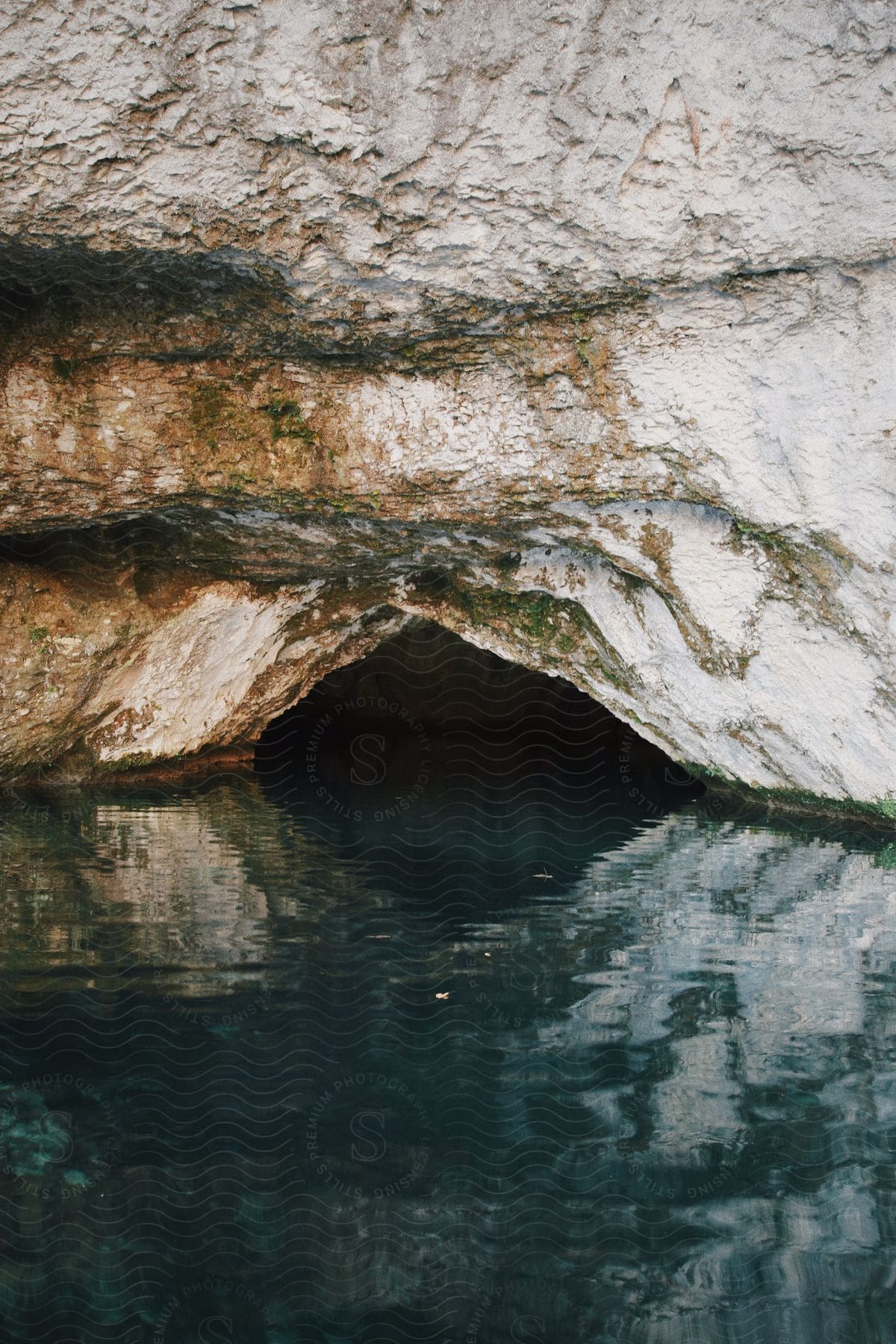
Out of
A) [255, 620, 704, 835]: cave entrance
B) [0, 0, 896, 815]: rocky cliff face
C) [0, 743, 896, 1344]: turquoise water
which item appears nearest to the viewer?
[0, 743, 896, 1344]: turquoise water

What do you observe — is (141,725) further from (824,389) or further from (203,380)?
(824,389)

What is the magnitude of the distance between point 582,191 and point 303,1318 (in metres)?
4.44

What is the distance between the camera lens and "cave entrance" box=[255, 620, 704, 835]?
1135 cm

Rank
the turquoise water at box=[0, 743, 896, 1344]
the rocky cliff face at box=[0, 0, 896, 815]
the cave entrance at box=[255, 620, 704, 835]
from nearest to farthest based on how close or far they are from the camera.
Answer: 1. the turquoise water at box=[0, 743, 896, 1344]
2. the rocky cliff face at box=[0, 0, 896, 815]
3. the cave entrance at box=[255, 620, 704, 835]

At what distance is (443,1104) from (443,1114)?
69mm

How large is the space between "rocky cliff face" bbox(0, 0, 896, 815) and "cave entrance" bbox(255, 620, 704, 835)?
8.10ft

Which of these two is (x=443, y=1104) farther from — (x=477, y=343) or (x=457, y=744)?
(x=457, y=744)

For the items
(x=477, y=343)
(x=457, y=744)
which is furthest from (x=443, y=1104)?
(x=457, y=744)

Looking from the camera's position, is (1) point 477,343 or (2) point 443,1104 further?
(1) point 477,343

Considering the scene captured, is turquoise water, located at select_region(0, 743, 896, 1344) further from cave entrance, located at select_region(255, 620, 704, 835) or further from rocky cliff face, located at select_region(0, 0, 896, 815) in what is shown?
cave entrance, located at select_region(255, 620, 704, 835)

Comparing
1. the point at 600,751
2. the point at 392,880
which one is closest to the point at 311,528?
the point at 392,880

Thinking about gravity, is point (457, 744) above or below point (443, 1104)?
above

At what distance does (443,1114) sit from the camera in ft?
11.3

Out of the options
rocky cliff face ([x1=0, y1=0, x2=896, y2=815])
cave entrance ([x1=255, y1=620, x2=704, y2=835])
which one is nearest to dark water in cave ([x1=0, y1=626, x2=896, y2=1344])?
rocky cliff face ([x1=0, y1=0, x2=896, y2=815])
